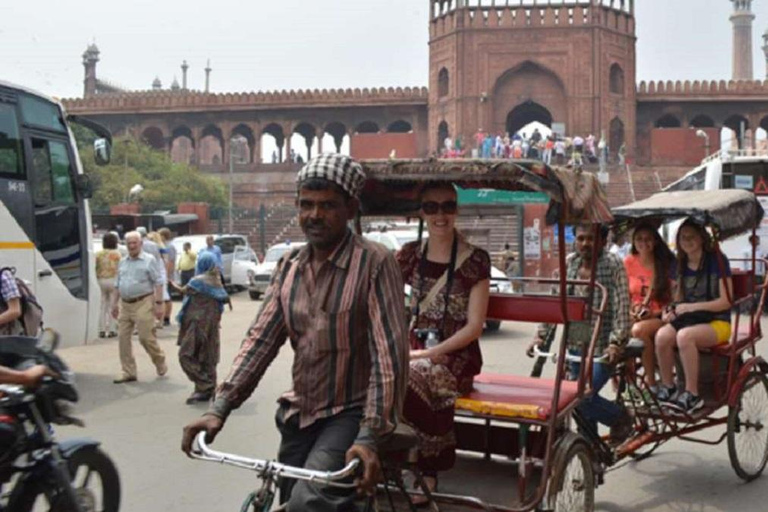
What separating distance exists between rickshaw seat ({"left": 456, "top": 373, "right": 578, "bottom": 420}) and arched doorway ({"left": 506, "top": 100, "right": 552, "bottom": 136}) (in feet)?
133

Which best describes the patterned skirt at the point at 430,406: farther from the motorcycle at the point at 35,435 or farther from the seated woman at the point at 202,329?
the seated woman at the point at 202,329

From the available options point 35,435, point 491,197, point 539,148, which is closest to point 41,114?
point 491,197

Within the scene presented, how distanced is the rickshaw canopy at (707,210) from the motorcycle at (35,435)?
312 centimetres

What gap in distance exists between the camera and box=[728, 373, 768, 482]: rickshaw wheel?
18.7 feet

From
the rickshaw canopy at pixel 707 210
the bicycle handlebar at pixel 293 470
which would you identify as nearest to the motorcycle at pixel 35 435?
the bicycle handlebar at pixel 293 470

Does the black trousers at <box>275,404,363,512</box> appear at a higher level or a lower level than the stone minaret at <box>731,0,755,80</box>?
lower

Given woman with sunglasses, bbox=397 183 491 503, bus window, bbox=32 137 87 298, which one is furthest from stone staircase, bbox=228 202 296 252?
woman with sunglasses, bbox=397 183 491 503

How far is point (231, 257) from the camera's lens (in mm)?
22844

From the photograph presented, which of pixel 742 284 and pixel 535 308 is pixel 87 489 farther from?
pixel 742 284

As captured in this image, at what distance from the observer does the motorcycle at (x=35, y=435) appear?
3.71m

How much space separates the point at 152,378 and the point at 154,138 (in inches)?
1661

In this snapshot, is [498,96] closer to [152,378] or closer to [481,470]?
[152,378]

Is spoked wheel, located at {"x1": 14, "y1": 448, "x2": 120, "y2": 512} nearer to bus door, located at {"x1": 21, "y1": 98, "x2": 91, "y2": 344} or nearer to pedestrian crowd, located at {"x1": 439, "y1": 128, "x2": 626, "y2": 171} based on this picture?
bus door, located at {"x1": 21, "y1": 98, "x2": 91, "y2": 344}

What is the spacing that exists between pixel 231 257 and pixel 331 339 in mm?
20188
